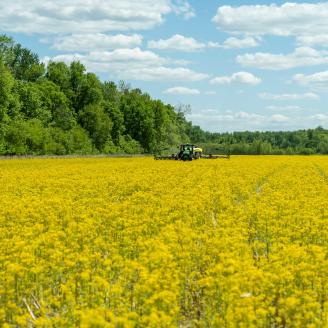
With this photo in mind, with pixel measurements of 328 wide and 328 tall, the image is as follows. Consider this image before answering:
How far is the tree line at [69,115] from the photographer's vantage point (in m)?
79.6

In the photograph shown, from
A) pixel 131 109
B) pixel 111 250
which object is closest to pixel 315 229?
pixel 111 250

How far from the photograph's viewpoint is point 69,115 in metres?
104

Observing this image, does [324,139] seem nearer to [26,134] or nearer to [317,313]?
[26,134]

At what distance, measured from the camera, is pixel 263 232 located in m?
14.2

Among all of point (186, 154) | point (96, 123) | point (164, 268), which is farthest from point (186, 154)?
point (96, 123)

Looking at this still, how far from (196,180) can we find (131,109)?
99376mm

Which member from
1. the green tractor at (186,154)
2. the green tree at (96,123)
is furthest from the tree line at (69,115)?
the green tractor at (186,154)

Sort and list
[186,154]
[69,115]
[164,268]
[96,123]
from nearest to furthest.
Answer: [164,268]
[186,154]
[69,115]
[96,123]

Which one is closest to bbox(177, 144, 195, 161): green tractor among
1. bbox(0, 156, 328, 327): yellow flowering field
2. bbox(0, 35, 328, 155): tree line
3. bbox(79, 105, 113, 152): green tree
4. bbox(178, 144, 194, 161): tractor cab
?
bbox(178, 144, 194, 161): tractor cab

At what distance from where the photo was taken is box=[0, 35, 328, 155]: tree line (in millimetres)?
79625

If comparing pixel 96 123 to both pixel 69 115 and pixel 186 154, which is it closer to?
pixel 69 115

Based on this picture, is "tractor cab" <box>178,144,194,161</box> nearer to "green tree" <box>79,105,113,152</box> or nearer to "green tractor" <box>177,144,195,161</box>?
"green tractor" <box>177,144,195,161</box>

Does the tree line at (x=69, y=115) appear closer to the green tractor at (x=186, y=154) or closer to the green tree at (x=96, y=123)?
the green tree at (x=96, y=123)

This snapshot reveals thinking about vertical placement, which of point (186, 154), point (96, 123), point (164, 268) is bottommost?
point (164, 268)
